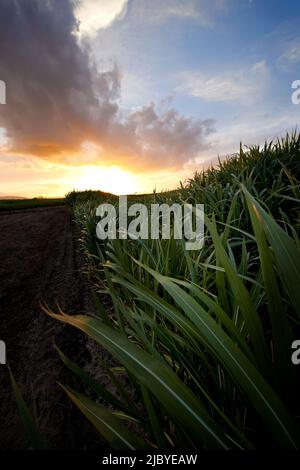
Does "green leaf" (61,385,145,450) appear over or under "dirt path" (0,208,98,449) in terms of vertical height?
over

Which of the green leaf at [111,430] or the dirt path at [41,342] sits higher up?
the green leaf at [111,430]

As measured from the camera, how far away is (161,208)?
3084 millimetres

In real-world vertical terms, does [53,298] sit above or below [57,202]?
below

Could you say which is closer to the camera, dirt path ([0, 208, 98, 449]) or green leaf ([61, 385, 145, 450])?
green leaf ([61, 385, 145, 450])

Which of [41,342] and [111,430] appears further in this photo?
[41,342]

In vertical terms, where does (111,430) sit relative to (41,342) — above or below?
above

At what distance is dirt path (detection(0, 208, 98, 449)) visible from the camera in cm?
120

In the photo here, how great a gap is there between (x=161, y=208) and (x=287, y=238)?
2521 mm

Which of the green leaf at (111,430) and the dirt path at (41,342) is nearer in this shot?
the green leaf at (111,430)

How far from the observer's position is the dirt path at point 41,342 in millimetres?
1202

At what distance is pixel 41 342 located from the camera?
1.93m

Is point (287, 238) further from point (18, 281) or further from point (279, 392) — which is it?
point (18, 281)

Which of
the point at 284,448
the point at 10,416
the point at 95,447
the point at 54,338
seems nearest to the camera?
the point at 284,448
